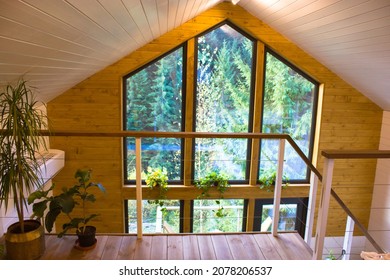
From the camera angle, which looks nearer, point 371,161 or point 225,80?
point 225,80

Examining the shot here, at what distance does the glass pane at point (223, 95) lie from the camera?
4.51 meters

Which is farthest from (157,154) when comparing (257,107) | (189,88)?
(257,107)

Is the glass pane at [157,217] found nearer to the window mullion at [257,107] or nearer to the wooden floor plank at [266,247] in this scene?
the window mullion at [257,107]

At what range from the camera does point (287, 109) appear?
4789mm

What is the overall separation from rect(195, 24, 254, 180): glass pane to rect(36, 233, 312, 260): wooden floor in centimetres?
198

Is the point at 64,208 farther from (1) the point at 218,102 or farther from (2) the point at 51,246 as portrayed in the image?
(1) the point at 218,102

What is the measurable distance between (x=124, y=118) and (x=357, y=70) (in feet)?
10.6

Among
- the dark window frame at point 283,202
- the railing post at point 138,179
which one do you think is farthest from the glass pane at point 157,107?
the railing post at point 138,179

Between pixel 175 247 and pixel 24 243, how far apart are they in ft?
3.58

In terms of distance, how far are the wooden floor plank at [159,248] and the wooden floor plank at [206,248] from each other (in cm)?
28

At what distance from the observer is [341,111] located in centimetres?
479

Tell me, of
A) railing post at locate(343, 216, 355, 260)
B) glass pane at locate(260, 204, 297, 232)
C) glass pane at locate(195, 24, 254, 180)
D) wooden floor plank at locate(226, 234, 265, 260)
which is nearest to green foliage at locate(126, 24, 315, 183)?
glass pane at locate(195, 24, 254, 180)
